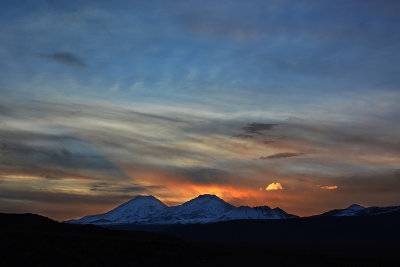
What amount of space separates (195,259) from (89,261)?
50.6 ft

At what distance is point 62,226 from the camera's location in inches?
3159

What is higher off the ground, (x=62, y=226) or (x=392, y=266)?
(x=62, y=226)

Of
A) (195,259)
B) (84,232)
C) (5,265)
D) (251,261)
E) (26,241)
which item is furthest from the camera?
(84,232)

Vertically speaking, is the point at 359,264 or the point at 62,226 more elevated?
the point at 62,226

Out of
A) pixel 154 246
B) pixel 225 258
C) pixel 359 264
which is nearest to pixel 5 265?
pixel 154 246

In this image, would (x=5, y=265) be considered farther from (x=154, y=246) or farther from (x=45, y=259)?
(x=154, y=246)

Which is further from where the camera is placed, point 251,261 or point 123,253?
point 251,261

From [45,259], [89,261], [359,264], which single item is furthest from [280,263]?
[45,259]

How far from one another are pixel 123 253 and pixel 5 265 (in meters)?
15.4

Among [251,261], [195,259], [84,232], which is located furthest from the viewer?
[84,232]

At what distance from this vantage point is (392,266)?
67.9 m

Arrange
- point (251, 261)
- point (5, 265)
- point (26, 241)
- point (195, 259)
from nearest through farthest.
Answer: point (5, 265) < point (26, 241) < point (195, 259) < point (251, 261)

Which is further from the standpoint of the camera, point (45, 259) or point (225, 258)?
point (225, 258)

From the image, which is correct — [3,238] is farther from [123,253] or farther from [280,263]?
[280,263]
